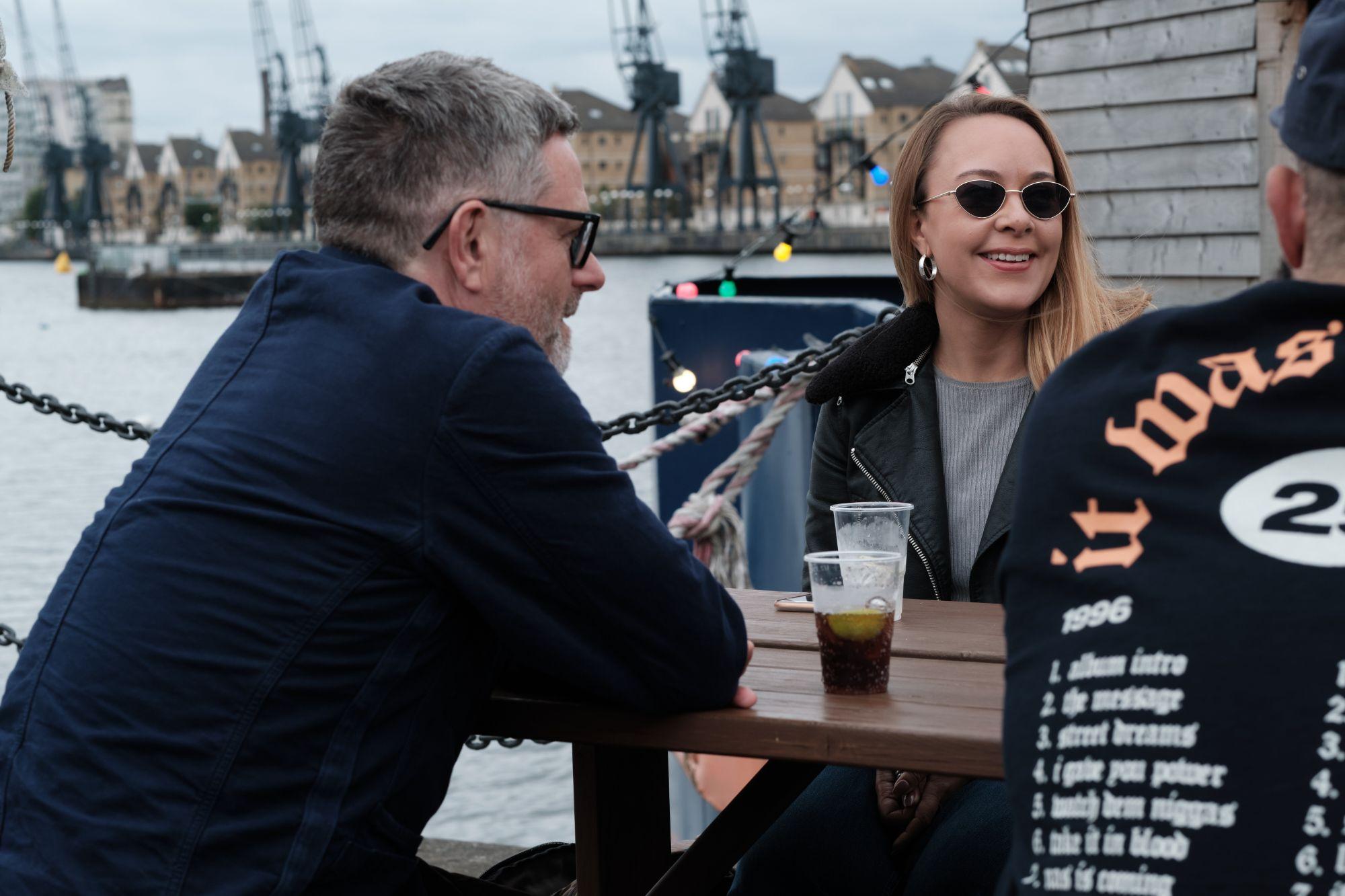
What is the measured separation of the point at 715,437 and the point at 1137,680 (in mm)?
5642

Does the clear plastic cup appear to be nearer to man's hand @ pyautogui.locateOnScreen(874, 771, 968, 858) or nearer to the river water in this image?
man's hand @ pyautogui.locateOnScreen(874, 771, 968, 858)

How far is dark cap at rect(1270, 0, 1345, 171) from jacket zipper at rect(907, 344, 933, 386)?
4.87 feet

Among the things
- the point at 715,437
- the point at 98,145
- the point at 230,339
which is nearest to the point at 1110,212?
the point at 715,437

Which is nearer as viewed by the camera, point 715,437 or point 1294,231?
point 1294,231

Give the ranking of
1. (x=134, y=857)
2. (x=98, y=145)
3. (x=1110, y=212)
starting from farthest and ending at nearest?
1. (x=98, y=145)
2. (x=1110, y=212)
3. (x=134, y=857)

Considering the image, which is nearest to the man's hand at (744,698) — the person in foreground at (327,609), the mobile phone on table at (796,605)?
the person in foreground at (327,609)

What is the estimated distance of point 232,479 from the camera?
173cm

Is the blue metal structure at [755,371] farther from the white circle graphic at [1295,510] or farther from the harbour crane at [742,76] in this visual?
the harbour crane at [742,76]

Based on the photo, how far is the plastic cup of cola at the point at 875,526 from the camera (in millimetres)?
2068

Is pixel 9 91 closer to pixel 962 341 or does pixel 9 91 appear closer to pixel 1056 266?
pixel 962 341

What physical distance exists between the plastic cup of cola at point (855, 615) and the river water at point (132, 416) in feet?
5.35

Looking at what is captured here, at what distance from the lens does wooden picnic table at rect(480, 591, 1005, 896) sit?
5.50 ft

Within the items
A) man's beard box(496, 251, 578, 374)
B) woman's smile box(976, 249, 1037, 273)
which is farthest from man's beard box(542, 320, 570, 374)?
woman's smile box(976, 249, 1037, 273)

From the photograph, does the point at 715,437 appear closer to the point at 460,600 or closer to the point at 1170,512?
the point at 460,600
